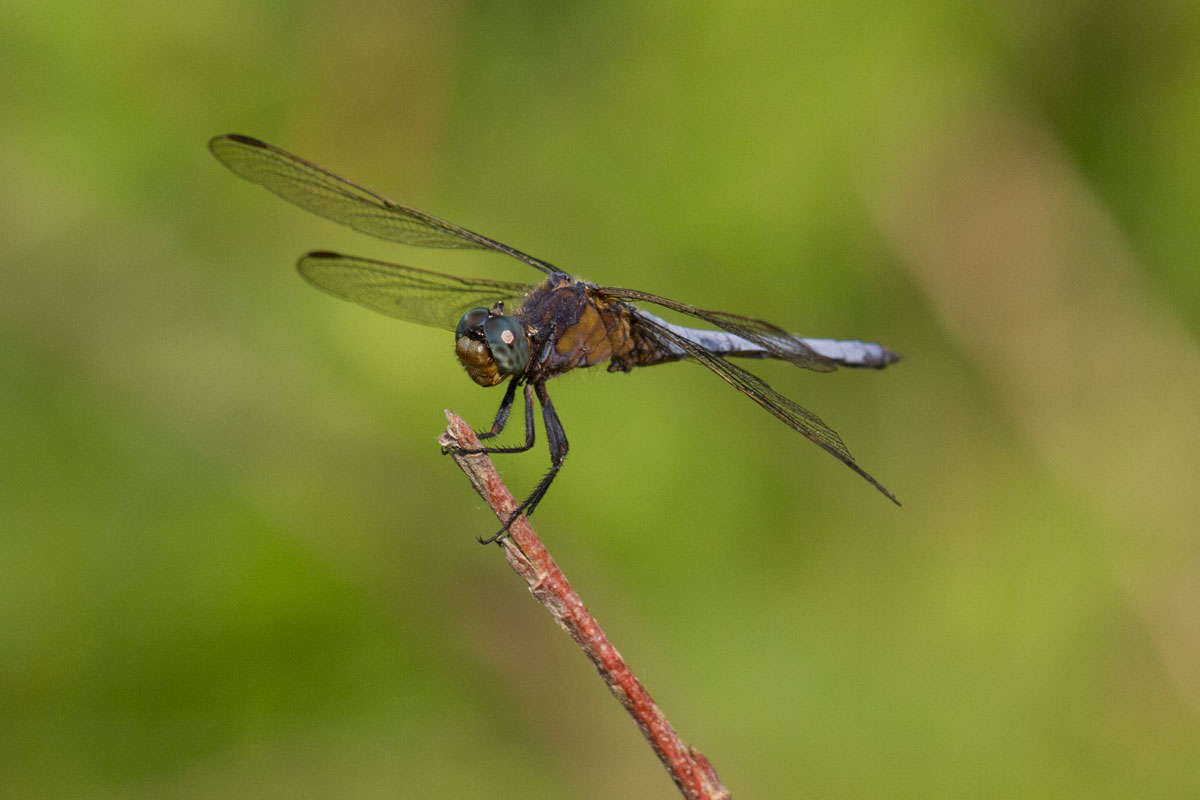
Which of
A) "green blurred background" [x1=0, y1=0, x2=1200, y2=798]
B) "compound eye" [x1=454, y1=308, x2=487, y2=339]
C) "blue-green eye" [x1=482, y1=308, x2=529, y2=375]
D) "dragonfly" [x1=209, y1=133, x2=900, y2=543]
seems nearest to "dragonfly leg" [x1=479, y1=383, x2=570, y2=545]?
"dragonfly" [x1=209, y1=133, x2=900, y2=543]

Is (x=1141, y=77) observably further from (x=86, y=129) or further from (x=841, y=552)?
(x=86, y=129)

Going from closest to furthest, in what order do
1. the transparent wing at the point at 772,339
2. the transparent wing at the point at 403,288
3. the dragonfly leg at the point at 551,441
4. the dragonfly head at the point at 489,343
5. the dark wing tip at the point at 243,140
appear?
the dragonfly leg at the point at 551,441 → the dragonfly head at the point at 489,343 → the dark wing tip at the point at 243,140 → the transparent wing at the point at 772,339 → the transparent wing at the point at 403,288

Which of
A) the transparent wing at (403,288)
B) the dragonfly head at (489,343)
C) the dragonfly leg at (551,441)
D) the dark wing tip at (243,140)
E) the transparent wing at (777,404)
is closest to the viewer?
the transparent wing at (777,404)

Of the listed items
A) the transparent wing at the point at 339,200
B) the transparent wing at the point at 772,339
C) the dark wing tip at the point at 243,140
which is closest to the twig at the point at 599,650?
the transparent wing at the point at 772,339

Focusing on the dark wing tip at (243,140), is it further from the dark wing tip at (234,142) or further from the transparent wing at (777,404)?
the transparent wing at (777,404)

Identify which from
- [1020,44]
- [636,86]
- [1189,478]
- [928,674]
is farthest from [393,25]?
[1189,478]

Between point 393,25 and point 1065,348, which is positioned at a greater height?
point 393,25

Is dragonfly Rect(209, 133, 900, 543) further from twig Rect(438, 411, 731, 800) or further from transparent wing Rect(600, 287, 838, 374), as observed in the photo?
twig Rect(438, 411, 731, 800)
